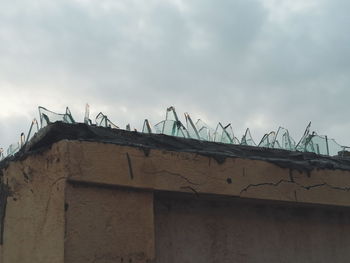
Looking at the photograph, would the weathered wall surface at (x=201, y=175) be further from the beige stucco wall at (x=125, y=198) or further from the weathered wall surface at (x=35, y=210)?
the weathered wall surface at (x=35, y=210)

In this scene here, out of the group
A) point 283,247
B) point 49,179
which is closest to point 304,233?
point 283,247

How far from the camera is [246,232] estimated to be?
4.97 m

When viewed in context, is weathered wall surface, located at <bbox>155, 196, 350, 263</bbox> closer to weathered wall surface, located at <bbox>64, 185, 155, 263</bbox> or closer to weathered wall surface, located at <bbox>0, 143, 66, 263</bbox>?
weathered wall surface, located at <bbox>64, 185, 155, 263</bbox>

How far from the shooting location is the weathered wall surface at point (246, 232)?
4.63m

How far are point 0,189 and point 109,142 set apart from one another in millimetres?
1419

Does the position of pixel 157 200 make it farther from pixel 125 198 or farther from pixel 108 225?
pixel 108 225

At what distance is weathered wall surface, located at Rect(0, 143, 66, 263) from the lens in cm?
406

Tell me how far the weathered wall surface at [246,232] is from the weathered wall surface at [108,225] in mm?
263

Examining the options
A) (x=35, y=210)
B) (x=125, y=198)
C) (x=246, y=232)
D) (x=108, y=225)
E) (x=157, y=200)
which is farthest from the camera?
(x=246, y=232)

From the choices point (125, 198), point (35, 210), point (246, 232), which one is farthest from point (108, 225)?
point (246, 232)

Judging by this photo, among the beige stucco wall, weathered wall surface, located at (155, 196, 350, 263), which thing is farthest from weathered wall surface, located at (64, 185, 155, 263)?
weathered wall surface, located at (155, 196, 350, 263)

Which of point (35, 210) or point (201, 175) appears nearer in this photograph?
point (35, 210)

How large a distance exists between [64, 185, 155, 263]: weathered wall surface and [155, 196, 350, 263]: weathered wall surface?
26cm

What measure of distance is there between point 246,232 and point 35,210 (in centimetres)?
189
